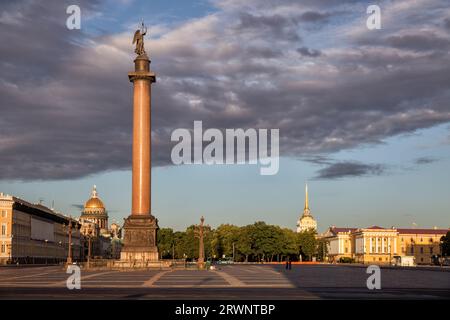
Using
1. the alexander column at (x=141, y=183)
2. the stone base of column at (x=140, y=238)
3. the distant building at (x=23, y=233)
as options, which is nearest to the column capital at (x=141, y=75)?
the alexander column at (x=141, y=183)

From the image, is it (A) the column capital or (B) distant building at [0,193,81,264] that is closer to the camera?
(A) the column capital

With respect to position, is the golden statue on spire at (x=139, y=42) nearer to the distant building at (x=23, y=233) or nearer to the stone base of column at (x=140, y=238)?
the stone base of column at (x=140, y=238)

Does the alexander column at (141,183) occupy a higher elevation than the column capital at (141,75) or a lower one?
lower

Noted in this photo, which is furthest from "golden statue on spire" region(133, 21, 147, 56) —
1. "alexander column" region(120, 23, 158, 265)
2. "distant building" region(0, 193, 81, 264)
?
"distant building" region(0, 193, 81, 264)

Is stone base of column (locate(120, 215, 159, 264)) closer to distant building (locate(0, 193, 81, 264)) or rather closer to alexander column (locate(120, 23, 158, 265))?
alexander column (locate(120, 23, 158, 265))

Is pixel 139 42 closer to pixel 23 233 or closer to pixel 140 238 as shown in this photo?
pixel 140 238

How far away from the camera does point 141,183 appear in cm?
8119

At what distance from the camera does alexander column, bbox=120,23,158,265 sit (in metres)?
79.8

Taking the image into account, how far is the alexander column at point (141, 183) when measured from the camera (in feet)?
262

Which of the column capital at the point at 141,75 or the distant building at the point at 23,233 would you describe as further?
the distant building at the point at 23,233

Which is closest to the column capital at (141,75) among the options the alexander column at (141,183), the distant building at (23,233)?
the alexander column at (141,183)

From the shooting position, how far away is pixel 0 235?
151 meters
